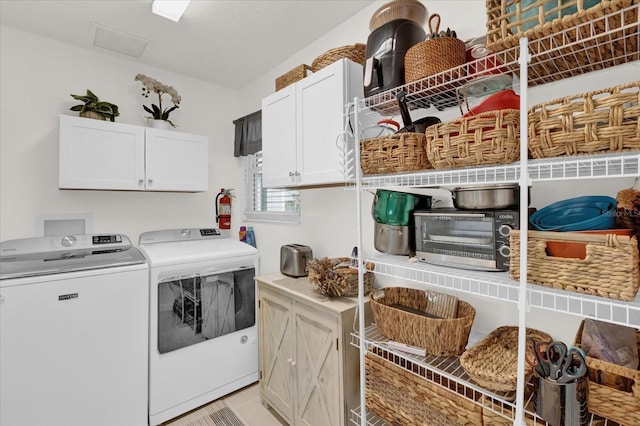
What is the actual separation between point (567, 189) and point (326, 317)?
120cm

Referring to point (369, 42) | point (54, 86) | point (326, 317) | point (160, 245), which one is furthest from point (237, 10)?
point (326, 317)

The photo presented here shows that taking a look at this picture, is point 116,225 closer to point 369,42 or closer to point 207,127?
point 207,127

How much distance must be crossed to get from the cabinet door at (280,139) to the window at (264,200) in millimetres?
545

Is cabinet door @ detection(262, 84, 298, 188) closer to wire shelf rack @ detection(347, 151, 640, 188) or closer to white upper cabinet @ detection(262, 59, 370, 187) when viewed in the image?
white upper cabinet @ detection(262, 59, 370, 187)

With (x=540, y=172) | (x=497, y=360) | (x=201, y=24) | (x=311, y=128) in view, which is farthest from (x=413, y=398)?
(x=201, y=24)

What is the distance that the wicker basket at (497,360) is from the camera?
0.92 m

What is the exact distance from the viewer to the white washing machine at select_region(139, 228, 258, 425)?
200 cm

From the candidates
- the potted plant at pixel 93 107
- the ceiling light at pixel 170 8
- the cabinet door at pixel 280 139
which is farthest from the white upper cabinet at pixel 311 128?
the potted plant at pixel 93 107

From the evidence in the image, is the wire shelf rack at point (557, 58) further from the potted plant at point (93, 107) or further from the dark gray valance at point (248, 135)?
the potted plant at point (93, 107)

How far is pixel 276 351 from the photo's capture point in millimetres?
1951

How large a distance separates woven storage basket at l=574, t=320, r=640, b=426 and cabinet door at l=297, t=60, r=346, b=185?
1167mm

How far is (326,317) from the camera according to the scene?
1572mm

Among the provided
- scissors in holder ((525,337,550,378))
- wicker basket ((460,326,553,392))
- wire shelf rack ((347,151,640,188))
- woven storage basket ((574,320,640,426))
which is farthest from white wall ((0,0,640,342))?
wire shelf rack ((347,151,640,188))

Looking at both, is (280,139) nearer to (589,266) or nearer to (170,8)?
(170,8)
